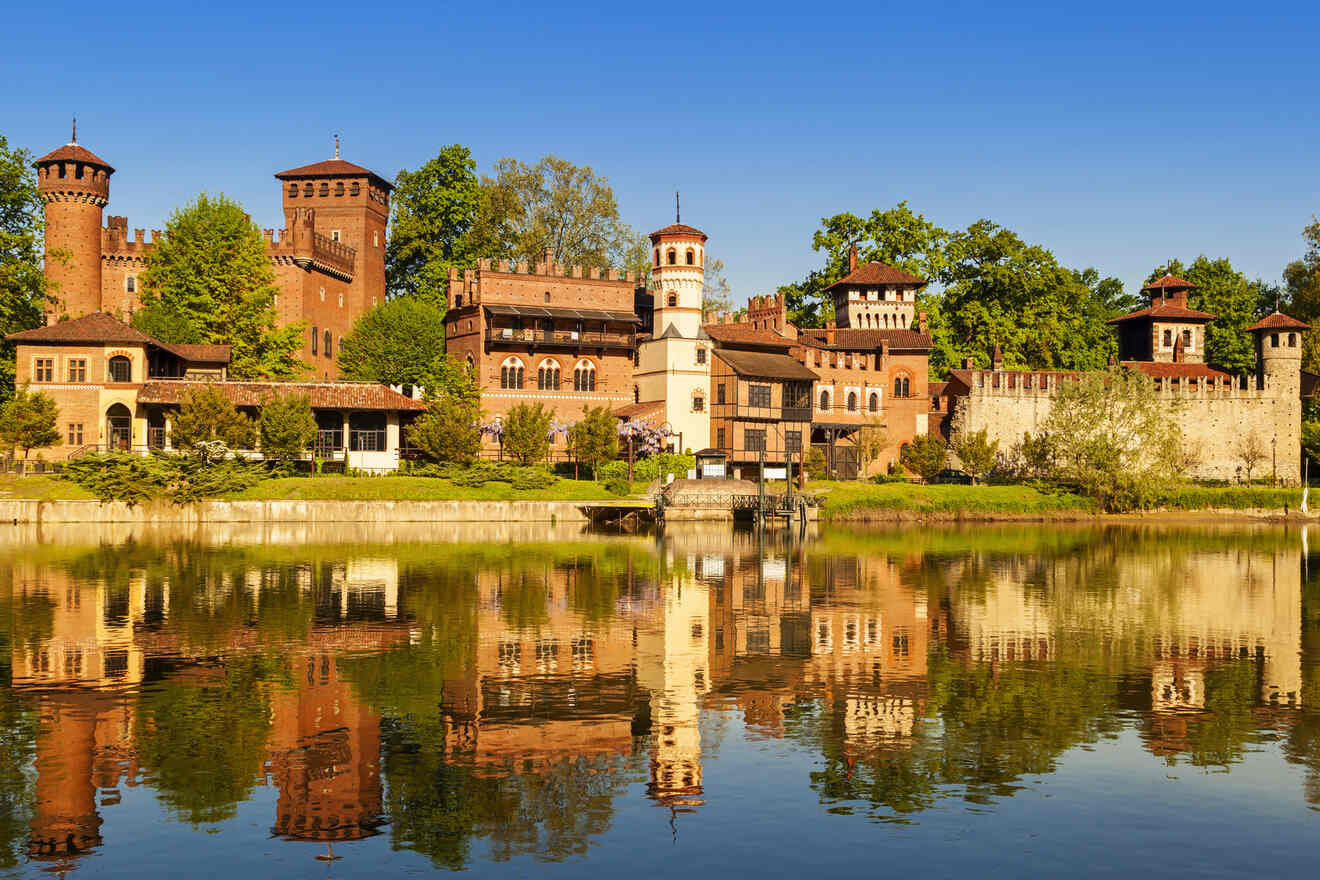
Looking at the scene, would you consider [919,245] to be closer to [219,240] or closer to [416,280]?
[416,280]

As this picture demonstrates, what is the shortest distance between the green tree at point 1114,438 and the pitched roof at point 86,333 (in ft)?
151

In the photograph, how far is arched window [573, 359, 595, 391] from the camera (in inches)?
2650

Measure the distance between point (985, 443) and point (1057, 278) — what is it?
57.4 ft

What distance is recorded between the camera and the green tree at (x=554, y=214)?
7938 centimetres

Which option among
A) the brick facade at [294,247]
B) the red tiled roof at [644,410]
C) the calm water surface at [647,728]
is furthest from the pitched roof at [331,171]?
the calm water surface at [647,728]

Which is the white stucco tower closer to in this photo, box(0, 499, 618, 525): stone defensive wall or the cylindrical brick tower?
box(0, 499, 618, 525): stone defensive wall

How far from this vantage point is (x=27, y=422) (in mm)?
52250

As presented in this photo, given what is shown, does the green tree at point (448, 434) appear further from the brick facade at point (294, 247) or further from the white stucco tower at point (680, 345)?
the brick facade at point (294, 247)

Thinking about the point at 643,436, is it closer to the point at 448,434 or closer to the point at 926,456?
the point at 448,434

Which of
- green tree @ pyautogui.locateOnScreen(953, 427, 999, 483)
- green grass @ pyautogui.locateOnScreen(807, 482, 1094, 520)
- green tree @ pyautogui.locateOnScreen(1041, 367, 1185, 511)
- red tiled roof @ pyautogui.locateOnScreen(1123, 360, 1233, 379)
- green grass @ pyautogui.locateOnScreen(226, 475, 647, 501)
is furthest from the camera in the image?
red tiled roof @ pyautogui.locateOnScreen(1123, 360, 1233, 379)

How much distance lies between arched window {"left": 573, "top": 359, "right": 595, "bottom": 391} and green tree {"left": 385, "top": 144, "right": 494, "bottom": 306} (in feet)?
38.8

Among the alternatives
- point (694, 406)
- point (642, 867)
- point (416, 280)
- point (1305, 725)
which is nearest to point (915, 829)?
point (642, 867)

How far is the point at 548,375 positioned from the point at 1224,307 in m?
50.3

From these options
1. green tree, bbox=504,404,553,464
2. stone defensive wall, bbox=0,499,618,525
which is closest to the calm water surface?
stone defensive wall, bbox=0,499,618,525
